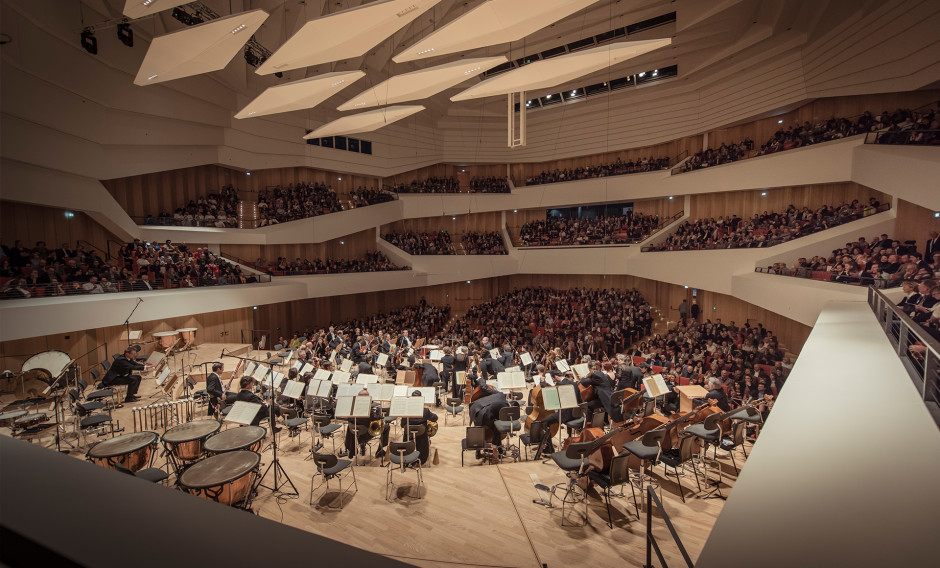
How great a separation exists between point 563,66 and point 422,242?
1449cm

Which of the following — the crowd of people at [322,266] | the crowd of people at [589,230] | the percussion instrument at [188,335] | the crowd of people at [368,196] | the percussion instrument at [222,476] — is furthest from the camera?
the crowd of people at [368,196]

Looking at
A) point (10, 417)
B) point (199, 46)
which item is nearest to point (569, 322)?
point (199, 46)

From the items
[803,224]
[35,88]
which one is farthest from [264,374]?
[803,224]

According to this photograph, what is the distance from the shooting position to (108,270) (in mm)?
11844

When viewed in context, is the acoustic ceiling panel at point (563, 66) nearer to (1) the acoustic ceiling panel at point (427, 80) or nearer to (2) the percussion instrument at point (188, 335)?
(1) the acoustic ceiling panel at point (427, 80)

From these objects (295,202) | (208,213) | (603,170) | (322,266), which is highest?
(603,170)

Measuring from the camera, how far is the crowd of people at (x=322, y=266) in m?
17.8

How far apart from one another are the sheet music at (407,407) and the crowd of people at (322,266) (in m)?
12.8

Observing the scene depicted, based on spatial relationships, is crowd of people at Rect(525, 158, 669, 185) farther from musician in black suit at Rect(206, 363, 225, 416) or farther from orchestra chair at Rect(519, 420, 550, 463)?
musician in black suit at Rect(206, 363, 225, 416)

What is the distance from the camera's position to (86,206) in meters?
12.3

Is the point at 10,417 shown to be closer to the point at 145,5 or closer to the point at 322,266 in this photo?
the point at 145,5

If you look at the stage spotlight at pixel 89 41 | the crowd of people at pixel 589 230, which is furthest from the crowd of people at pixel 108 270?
the crowd of people at pixel 589 230

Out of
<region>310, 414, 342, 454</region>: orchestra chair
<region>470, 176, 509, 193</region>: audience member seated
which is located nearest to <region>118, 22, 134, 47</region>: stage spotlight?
<region>310, 414, 342, 454</region>: orchestra chair

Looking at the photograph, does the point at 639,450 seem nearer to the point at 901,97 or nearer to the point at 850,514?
the point at 850,514
